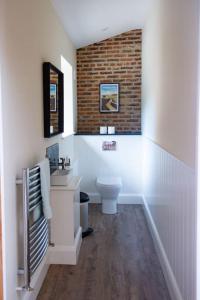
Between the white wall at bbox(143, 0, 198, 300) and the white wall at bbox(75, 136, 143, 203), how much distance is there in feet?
4.50

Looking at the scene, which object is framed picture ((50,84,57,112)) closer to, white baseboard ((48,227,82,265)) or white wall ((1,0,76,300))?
white wall ((1,0,76,300))

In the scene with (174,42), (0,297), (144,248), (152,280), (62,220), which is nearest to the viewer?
(0,297)

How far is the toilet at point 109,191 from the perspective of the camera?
4.28 meters

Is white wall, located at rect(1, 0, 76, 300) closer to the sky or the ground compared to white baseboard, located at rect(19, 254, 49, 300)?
closer to the sky

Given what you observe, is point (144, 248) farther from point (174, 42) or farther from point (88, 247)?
point (174, 42)

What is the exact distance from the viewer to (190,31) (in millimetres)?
1915

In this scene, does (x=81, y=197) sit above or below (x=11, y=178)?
below

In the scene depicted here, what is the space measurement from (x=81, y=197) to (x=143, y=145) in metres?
1.51

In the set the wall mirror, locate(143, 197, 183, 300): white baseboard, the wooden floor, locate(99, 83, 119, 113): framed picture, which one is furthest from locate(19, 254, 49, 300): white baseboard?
locate(99, 83, 119, 113): framed picture

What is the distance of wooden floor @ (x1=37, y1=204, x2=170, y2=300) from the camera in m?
2.46

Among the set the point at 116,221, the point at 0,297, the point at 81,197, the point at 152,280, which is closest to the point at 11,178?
the point at 0,297

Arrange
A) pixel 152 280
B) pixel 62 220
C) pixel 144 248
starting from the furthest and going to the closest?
pixel 144 248
pixel 62 220
pixel 152 280

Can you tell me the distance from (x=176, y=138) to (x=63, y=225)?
4.22 ft

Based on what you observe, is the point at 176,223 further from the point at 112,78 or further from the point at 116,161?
the point at 112,78
